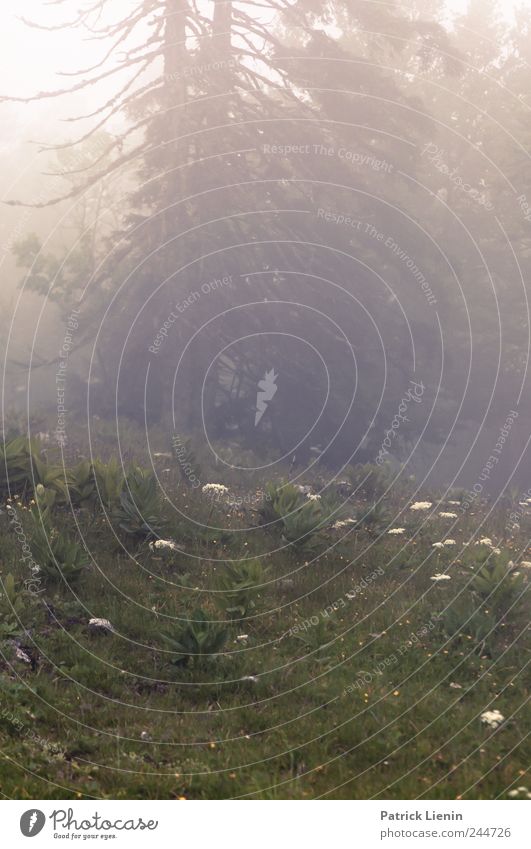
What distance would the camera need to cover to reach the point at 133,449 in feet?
58.2

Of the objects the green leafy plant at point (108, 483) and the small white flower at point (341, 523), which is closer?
the green leafy plant at point (108, 483)

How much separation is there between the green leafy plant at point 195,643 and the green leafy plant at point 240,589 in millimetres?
872

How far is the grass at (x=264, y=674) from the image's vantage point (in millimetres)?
6297

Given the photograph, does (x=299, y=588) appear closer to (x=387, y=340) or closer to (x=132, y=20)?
(x=387, y=340)

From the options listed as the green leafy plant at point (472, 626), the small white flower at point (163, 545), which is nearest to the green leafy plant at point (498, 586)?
the green leafy plant at point (472, 626)

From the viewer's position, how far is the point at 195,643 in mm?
7977

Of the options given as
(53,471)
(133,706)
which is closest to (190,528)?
(53,471)

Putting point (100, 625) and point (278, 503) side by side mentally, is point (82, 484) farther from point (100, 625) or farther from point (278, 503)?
point (100, 625)

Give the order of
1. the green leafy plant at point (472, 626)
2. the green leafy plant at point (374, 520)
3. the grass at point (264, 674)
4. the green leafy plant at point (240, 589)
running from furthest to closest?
1. the green leafy plant at point (374, 520)
2. the green leafy plant at point (240, 589)
3. the green leafy plant at point (472, 626)
4. the grass at point (264, 674)

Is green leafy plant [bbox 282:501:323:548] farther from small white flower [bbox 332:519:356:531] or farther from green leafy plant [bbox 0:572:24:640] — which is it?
green leafy plant [bbox 0:572:24:640]

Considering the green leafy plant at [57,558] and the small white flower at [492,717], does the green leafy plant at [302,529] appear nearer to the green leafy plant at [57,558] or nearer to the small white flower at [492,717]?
the green leafy plant at [57,558]
